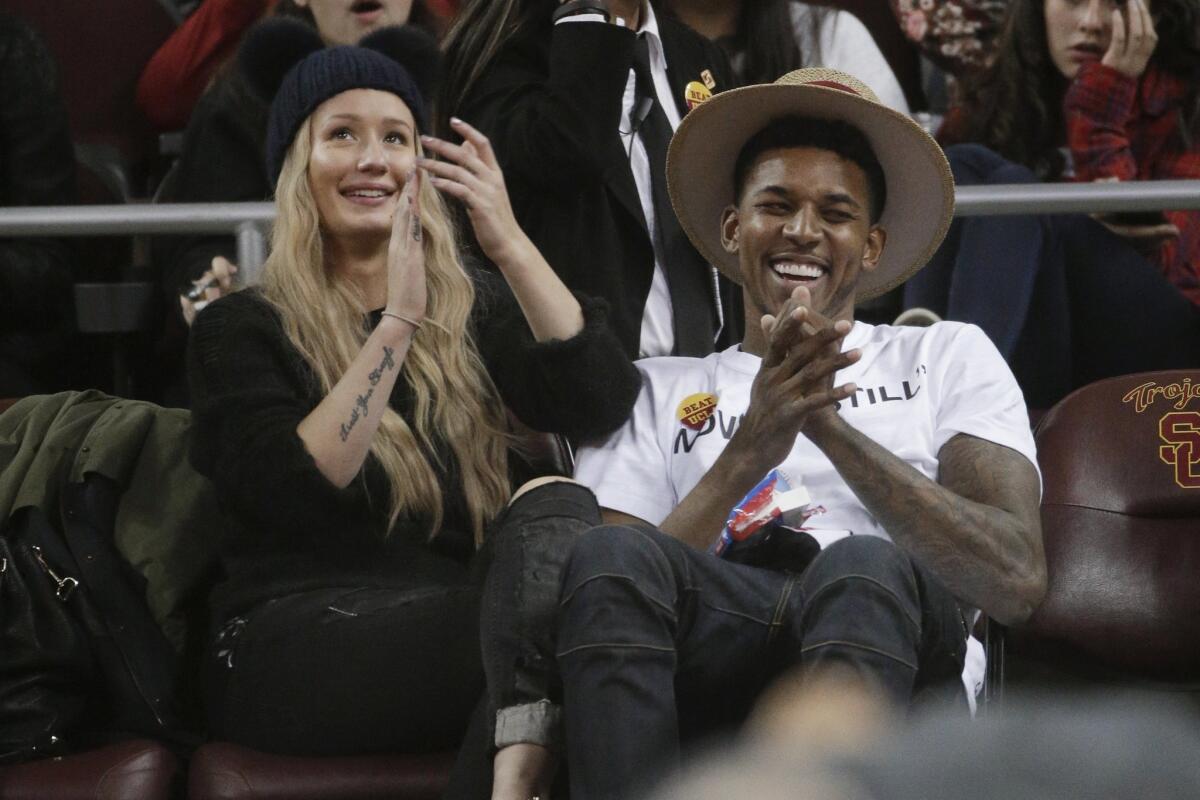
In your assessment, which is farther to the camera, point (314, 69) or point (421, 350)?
point (314, 69)

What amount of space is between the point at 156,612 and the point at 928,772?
2241 mm

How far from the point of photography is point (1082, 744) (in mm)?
546

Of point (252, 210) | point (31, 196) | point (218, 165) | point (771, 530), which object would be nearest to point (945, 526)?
point (771, 530)

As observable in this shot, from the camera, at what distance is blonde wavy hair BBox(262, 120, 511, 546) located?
8.57 feet

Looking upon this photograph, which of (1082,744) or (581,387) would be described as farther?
(581,387)

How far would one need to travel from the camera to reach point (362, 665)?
241 cm

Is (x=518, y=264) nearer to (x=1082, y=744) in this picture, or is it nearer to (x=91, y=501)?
(x=91, y=501)

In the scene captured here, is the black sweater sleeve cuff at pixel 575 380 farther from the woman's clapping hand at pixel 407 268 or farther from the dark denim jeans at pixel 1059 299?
the dark denim jeans at pixel 1059 299

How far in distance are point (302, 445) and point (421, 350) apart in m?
0.33

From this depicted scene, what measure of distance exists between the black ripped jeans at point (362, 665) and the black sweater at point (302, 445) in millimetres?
69

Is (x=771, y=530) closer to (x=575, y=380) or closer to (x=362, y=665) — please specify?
(x=575, y=380)

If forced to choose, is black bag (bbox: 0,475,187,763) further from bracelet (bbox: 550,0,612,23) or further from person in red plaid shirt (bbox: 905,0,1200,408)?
person in red plaid shirt (bbox: 905,0,1200,408)

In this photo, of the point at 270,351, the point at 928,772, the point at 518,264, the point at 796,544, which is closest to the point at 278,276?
the point at 270,351

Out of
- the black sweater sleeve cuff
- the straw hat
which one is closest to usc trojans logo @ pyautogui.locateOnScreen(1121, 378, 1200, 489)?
the straw hat
